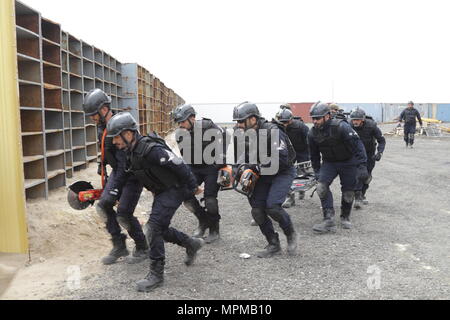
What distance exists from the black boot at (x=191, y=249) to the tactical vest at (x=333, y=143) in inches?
104

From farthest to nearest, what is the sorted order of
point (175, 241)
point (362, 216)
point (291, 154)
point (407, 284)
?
point (362, 216) < point (291, 154) < point (175, 241) < point (407, 284)

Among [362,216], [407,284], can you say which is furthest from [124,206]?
[362,216]

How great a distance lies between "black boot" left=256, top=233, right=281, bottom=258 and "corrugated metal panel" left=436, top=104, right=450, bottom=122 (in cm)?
4752

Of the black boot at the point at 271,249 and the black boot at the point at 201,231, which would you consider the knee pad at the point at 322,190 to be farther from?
the black boot at the point at 201,231

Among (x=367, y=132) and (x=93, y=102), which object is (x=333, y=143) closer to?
(x=367, y=132)

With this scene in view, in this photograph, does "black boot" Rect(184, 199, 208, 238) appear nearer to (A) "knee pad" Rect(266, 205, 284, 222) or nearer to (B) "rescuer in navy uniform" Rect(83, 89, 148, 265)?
(B) "rescuer in navy uniform" Rect(83, 89, 148, 265)

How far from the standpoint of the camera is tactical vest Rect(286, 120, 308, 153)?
8.26 metres

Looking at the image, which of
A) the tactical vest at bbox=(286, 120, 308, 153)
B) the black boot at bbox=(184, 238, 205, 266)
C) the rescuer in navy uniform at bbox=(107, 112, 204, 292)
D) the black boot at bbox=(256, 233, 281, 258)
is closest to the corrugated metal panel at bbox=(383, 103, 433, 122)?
the tactical vest at bbox=(286, 120, 308, 153)

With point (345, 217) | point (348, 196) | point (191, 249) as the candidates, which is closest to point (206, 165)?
point (191, 249)

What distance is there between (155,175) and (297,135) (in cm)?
445

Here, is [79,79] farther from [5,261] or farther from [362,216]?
[362,216]

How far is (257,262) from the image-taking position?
17.4ft

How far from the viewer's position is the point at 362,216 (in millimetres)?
7590

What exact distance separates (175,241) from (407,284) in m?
2.49
